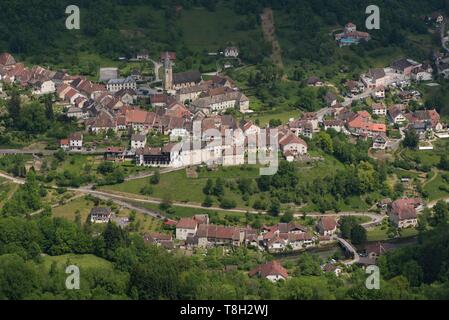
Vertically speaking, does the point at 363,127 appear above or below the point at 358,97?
below

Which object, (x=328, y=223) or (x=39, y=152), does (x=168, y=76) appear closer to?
(x=39, y=152)

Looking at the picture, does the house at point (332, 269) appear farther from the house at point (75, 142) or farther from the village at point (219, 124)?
the house at point (75, 142)

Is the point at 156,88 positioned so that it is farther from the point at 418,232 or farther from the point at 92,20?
the point at 418,232

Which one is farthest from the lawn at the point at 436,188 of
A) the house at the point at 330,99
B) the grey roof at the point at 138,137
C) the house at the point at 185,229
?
the grey roof at the point at 138,137

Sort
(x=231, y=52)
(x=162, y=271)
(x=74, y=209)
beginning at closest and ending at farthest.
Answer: (x=162, y=271)
(x=74, y=209)
(x=231, y=52)

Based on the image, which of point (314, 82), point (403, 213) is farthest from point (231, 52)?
point (403, 213)
